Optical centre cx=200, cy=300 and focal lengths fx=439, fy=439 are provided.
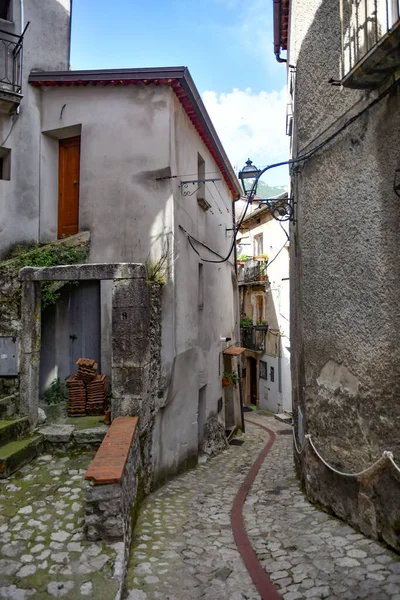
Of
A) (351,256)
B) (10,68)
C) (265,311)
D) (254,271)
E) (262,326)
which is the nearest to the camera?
(351,256)

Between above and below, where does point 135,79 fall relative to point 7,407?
above

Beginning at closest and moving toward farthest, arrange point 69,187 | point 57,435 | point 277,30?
point 57,435 < point 69,187 < point 277,30

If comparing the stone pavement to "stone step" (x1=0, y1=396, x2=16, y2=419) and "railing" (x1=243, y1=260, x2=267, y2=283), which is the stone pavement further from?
"railing" (x1=243, y1=260, x2=267, y2=283)

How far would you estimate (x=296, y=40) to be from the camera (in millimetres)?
7234

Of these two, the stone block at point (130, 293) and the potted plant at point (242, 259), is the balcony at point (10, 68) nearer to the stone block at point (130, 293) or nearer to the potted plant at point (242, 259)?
the stone block at point (130, 293)

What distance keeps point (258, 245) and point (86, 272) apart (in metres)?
17.5

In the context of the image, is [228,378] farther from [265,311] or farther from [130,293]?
[265,311]

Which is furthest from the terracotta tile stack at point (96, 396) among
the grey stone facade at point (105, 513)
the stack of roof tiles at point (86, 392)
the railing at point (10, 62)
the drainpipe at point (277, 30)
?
the drainpipe at point (277, 30)

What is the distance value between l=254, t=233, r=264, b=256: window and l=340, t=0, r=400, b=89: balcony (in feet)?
58.5

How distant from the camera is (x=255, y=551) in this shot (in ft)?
16.6

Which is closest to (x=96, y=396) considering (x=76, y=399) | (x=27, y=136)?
(x=76, y=399)

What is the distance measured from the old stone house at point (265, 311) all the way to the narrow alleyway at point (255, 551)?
536 inches

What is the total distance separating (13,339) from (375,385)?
5457 millimetres

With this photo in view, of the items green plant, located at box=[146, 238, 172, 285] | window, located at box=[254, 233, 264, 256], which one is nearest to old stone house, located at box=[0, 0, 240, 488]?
green plant, located at box=[146, 238, 172, 285]
